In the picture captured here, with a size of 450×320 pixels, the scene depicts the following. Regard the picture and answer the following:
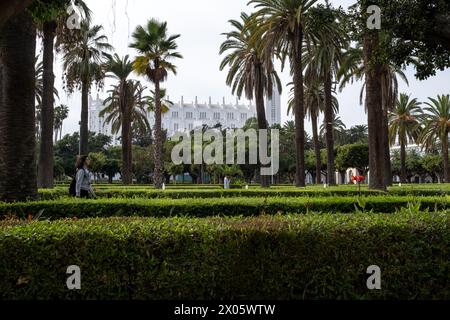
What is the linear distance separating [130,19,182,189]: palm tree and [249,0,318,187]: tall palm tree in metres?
6.99

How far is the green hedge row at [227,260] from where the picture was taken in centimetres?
465

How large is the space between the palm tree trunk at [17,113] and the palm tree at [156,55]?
1922 cm

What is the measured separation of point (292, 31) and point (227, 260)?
23.2 metres

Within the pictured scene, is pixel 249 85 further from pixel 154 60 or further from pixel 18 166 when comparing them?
pixel 18 166

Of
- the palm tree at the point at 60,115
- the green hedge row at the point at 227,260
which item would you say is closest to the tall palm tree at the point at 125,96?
the green hedge row at the point at 227,260

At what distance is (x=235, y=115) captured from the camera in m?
165

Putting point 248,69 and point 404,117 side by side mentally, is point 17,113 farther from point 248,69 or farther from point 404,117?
point 404,117

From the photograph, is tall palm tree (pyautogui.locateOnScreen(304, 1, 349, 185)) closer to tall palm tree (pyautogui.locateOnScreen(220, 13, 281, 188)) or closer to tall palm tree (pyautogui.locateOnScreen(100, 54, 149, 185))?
tall palm tree (pyautogui.locateOnScreen(220, 13, 281, 188))

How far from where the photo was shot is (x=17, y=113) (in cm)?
1096

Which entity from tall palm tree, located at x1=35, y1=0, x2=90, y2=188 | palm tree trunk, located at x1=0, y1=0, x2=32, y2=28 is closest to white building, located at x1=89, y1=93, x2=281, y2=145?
tall palm tree, located at x1=35, y1=0, x2=90, y2=188

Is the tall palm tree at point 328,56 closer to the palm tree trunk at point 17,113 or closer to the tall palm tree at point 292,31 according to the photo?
the tall palm tree at point 292,31

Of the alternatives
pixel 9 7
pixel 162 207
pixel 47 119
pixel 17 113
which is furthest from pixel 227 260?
pixel 47 119

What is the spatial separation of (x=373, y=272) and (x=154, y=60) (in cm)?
2866

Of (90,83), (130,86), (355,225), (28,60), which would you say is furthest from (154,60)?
(355,225)
